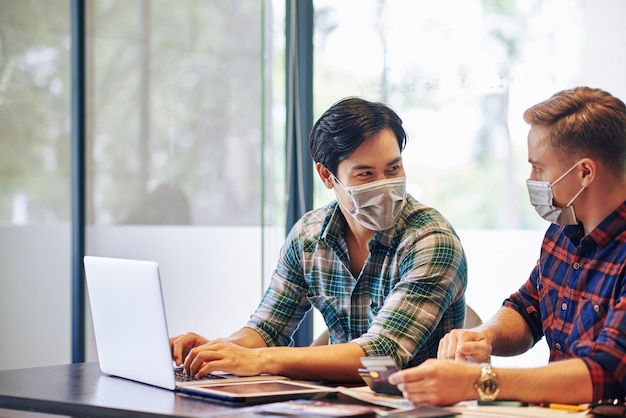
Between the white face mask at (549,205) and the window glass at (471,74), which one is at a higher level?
the window glass at (471,74)

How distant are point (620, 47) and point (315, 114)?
140 cm

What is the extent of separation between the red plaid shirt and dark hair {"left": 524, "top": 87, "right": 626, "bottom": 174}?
0.13 metres

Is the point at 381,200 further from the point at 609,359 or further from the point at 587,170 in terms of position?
the point at 609,359

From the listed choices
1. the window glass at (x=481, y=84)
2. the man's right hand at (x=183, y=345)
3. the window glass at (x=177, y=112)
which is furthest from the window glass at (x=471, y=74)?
the man's right hand at (x=183, y=345)

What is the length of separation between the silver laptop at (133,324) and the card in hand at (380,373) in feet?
1.07

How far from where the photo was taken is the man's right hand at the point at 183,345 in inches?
91.4

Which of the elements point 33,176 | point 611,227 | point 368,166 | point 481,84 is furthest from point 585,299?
point 33,176

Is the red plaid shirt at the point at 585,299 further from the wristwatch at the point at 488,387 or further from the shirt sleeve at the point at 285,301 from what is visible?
the shirt sleeve at the point at 285,301

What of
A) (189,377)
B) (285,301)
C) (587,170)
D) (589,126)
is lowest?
(189,377)

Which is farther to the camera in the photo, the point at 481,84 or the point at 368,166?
the point at 481,84

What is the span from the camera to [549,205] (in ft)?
7.20

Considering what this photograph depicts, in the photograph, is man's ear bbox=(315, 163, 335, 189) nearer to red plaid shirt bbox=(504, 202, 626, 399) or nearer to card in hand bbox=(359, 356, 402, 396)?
red plaid shirt bbox=(504, 202, 626, 399)

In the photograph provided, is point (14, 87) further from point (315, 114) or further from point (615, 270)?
point (615, 270)

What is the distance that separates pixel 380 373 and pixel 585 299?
1.93 feet
